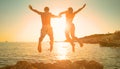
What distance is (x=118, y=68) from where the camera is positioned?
8800 centimetres

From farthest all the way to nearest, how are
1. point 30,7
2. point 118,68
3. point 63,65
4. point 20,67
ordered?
point 118,68, point 63,65, point 20,67, point 30,7

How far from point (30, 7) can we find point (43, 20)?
1318 millimetres

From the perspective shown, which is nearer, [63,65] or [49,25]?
[49,25]

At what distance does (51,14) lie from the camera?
21.0 meters

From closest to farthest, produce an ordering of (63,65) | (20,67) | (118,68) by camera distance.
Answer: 1. (20,67)
2. (63,65)
3. (118,68)

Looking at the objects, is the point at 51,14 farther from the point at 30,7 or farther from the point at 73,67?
the point at 73,67

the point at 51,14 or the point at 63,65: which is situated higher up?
the point at 51,14

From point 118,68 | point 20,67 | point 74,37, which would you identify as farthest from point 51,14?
point 118,68

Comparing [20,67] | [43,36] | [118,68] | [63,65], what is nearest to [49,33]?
[43,36]

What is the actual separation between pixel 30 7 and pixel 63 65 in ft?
96.0

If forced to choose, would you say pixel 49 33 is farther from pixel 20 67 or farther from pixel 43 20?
pixel 20 67

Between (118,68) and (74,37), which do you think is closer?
(74,37)

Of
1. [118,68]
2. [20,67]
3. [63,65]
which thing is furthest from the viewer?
[118,68]

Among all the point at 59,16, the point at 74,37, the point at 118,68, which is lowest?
the point at 118,68
